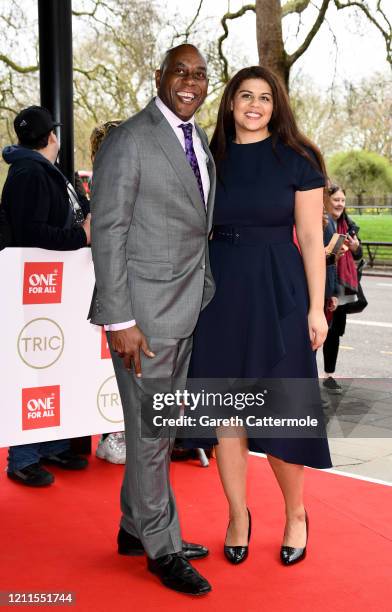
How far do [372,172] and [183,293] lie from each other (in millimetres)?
25306

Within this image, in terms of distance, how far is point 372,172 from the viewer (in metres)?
27.1

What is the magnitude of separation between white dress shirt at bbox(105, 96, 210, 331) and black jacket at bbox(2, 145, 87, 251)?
118 centimetres

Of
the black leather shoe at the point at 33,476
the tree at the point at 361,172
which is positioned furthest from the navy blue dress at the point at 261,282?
the tree at the point at 361,172

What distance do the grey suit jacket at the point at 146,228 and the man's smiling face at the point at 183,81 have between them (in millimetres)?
74

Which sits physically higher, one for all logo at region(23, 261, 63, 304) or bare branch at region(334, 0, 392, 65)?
bare branch at region(334, 0, 392, 65)

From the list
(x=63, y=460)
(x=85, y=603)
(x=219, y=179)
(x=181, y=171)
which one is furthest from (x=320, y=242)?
(x=63, y=460)

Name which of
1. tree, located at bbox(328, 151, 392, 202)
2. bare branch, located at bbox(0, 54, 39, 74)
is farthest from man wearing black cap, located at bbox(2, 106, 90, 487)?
tree, located at bbox(328, 151, 392, 202)

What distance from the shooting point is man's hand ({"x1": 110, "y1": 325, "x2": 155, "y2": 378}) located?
2.85 metres

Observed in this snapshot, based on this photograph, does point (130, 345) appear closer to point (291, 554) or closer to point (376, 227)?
point (291, 554)

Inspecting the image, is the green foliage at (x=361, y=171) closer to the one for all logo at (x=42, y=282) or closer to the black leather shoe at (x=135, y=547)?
the one for all logo at (x=42, y=282)

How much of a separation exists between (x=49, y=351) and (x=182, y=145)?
154 centimetres

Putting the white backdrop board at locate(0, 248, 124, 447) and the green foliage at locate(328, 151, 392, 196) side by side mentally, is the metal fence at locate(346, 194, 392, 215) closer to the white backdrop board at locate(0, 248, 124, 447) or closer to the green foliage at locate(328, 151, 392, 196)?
the green foliage at locate(328, 151, 392, 196)

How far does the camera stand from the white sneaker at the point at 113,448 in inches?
179

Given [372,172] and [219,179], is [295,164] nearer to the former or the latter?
[219,179]
